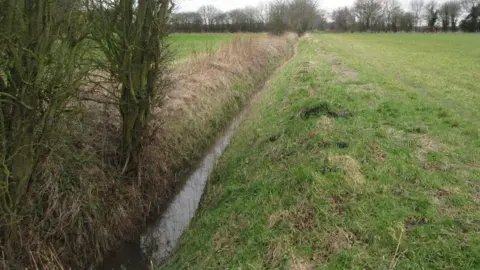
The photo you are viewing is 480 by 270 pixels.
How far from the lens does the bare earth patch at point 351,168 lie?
5762mm

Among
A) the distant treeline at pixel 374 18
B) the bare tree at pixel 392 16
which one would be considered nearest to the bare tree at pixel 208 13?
the distant treeline at pixel 374 18

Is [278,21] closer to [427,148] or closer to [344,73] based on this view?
[344,73]

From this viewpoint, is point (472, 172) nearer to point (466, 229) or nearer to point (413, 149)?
point (413, 149)

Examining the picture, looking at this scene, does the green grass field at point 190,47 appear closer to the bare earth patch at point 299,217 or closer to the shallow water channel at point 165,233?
the shallow water channel at point 165,233

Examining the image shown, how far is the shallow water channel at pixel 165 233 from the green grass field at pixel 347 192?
0.49 meters

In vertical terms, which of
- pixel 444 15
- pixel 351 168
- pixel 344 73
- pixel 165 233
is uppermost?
pixel 444 15

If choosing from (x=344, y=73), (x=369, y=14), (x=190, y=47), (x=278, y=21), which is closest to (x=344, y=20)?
(x=369, y=14)

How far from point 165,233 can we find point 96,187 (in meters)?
1.48

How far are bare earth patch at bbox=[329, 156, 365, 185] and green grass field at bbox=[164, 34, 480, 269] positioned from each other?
17 mm

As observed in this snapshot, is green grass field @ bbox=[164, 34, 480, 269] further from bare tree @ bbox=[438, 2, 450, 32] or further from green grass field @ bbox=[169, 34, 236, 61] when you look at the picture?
bare tree @ bbox=[438, 2, 450, 32]

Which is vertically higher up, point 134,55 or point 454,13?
point 454,13

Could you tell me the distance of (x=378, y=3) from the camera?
94.3 metres

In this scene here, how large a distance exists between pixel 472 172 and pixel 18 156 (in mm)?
6349

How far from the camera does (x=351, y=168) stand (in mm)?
6051
